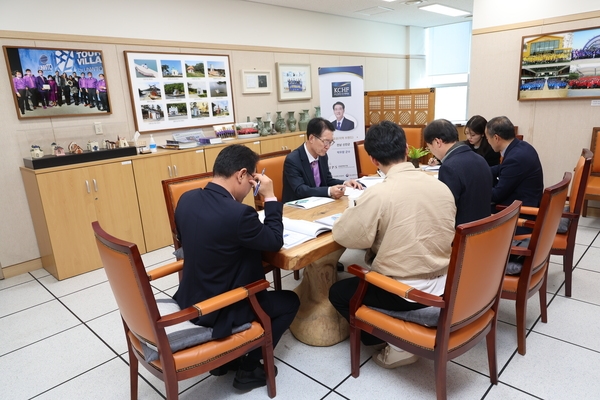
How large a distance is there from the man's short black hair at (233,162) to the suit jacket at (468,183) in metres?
1.10


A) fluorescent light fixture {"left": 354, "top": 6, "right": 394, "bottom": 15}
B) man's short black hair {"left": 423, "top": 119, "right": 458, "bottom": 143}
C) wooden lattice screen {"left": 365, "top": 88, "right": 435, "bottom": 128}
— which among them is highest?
fluorescent light fixture {"left": 354, "top": 6, "right": 394, "bottom": 15}

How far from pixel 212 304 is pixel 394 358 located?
1.07m

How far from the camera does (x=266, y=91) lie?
542 cm

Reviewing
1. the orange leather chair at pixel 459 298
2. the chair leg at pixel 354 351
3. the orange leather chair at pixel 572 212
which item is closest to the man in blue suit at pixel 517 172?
the orange leather chair at pixel 572 212

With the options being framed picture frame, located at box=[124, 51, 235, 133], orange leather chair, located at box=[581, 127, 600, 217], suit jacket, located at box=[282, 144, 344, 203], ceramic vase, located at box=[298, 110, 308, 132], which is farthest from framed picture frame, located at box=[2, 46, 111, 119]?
orange leather chair, located at box=[581, 127, 600, 217]

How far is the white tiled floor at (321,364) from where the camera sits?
1924 millimetres

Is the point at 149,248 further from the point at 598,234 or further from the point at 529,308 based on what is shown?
the point at 598,234

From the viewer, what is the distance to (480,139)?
11.6 feet

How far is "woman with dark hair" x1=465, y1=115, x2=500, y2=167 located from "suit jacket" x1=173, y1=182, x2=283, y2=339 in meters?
2.50

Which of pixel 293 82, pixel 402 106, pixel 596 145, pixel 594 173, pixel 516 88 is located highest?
pixel 293 82

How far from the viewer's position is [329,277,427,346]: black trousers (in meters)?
1.77

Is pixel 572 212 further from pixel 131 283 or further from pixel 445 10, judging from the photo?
pixel 445 10

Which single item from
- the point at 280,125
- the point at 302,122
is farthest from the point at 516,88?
the point at 280,125

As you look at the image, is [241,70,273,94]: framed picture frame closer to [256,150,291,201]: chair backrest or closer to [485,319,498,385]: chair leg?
[256,150,291,201]: chair backrest
